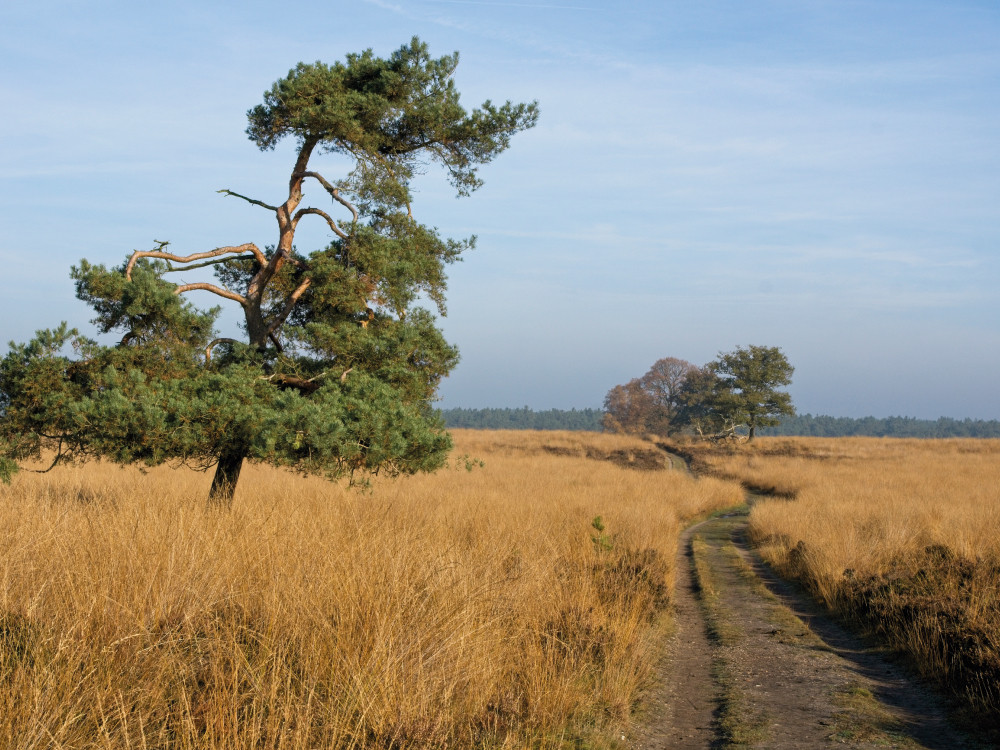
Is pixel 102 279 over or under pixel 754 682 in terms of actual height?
over

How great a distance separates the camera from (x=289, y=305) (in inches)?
383

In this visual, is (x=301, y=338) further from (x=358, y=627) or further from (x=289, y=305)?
(x=358, y=627)

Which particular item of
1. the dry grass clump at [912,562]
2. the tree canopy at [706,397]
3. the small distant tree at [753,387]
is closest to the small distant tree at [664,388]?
the tree canopy at [706,397]

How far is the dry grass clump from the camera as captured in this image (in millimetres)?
6172

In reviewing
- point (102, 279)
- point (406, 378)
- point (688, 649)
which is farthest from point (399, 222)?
point (688, 649)

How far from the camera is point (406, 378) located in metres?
8.99

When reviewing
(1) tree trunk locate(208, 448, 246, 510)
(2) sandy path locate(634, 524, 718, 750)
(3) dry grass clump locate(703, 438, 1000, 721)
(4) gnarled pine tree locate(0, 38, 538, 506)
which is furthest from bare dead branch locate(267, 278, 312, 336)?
(3) dry grass clump locate(703, 438, 1000, 721)

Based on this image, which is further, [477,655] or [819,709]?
[819,709]

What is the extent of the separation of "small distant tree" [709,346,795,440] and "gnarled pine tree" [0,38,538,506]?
49.4 metres

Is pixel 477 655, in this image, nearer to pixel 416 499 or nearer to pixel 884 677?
pixel 884 677

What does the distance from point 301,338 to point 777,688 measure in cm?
647

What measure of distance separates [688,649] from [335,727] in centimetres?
462

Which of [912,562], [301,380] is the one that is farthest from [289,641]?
[912,562]

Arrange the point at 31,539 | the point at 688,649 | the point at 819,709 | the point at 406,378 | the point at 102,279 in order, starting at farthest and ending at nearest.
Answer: the point at 406,378 < the point at 102,279 < the point at 688,649 < the point at 31,539 < the point at 819,709
